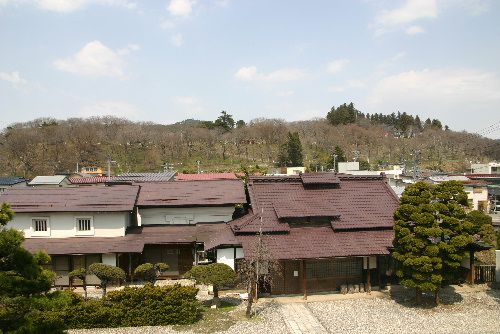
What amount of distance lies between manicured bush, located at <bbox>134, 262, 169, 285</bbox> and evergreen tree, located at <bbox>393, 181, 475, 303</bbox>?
38.9 ft

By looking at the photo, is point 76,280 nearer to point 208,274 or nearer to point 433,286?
point 208,274

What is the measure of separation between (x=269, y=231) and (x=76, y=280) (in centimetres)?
1166

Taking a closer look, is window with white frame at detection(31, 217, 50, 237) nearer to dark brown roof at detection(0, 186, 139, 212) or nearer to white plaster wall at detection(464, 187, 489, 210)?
dark brown roof at detection(0, 186, 139, 212)

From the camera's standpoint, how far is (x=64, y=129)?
248 feet

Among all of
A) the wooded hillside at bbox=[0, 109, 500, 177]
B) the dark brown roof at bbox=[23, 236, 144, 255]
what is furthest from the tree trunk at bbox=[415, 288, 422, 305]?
the wooded hillside at bbox=[0, 109, 500, 177]

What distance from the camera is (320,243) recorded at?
71.1 ft

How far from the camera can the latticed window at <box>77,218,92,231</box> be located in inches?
993

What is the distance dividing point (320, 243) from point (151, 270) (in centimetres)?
914

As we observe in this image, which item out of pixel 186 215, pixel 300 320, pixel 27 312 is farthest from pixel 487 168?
pixel 27 312

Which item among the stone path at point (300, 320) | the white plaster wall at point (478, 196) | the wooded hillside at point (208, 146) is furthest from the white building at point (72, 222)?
the wooded hillside at point (208, 146)

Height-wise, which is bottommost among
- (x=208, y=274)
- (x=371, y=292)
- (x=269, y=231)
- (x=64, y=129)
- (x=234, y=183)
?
(x=371, y=292)

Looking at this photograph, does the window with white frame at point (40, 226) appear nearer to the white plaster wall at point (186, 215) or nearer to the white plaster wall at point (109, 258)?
the white plaster wall at point (109, 258)

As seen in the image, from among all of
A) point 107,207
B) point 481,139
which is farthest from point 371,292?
point 481,139

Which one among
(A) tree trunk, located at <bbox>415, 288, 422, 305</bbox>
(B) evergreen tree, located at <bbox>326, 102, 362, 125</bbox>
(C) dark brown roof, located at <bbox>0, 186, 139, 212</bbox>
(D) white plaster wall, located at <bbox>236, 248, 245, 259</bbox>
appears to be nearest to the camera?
(A) tree trunk, located at <bbox>415, 288, 422, 305</bbox>
